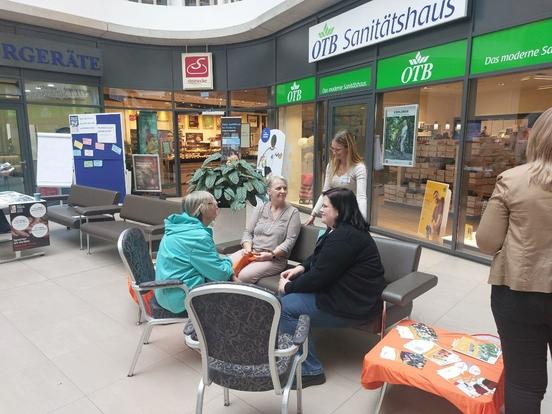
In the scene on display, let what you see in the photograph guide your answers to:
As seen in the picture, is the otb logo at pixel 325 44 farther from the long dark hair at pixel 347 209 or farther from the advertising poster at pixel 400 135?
the long dark hair at pixel 347 209

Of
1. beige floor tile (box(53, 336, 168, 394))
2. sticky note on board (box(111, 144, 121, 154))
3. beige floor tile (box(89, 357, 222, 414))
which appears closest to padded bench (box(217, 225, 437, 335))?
beige floor tile (box(89, 357, 222, 414))

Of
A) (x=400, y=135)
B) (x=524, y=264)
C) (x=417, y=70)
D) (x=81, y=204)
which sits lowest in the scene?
(x=81, y=204)

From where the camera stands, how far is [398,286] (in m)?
2.37

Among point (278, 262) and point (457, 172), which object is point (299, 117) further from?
point (278, 262)

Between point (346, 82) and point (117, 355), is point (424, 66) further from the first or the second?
point (117, 355)

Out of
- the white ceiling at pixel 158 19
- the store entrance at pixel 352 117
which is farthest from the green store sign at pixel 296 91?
the white ceiling at pixel 158 19

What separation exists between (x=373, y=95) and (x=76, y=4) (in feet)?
21.1

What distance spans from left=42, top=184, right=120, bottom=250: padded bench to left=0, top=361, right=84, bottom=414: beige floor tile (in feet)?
9.63

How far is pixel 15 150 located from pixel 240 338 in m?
8.11

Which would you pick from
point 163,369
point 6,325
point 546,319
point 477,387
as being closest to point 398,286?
point 477,387

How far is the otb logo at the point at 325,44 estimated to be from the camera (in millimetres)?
6480

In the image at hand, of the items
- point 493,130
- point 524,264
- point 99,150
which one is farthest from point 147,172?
point 524,264

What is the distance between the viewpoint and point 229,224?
4316 millimetres

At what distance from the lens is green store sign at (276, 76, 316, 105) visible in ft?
24.1
